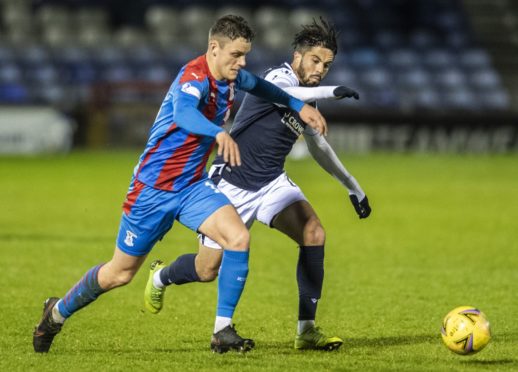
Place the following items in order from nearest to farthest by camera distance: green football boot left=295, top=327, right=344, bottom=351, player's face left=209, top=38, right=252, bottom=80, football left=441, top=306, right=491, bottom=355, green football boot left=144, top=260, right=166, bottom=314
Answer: player's face left=209, top=38, right=252, bottom=80 → football left=441, top=306, right=491, bottom=355 → green football boot left=295, top=327, right=344, bottom=351 → green football boot left=144, top=260, right=166, bottom=314

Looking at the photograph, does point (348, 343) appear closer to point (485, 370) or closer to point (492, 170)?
point (485, 370)

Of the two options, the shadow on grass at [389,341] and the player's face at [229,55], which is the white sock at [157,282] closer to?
the shadow on grass at [389,341]

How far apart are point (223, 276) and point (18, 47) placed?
79.2 ft

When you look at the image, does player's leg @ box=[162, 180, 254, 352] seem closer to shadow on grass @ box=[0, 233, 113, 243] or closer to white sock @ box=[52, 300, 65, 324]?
white sock @ box=[52, 300, 65, 324]

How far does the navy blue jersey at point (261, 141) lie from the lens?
7.23 meters

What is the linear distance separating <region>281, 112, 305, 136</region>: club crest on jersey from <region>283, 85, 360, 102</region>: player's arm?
1.07 feet

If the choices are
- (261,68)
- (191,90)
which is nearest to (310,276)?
(191,90)

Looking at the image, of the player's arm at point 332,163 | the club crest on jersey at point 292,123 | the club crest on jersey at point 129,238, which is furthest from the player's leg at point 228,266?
the player's arm at point 332,163

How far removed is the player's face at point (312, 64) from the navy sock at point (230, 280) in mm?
1341

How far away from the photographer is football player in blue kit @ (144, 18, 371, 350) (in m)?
7.00

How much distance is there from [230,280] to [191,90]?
113 centimetres

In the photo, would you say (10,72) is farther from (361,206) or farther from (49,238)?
(361,206)

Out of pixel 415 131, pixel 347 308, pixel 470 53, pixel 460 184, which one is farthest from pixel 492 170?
pixel 347 308

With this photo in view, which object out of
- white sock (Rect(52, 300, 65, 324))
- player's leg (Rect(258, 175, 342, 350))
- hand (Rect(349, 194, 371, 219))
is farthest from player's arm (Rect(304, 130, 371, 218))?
white sock (Rect(52, 300, 65, 324))
